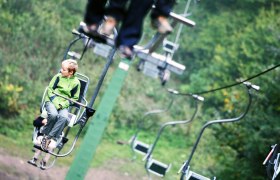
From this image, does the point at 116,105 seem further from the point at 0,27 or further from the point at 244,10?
the point at 244,10

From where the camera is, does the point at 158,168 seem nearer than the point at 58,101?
Answer: No

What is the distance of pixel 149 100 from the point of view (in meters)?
18.9

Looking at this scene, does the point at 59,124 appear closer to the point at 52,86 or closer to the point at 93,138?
the point at 52,86

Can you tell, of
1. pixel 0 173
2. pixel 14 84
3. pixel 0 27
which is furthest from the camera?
pixel 0 27

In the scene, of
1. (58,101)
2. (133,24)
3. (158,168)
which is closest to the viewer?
(133,24)

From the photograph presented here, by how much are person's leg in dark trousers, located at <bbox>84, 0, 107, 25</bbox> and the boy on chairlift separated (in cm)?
336

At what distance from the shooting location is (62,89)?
6844 millimetres

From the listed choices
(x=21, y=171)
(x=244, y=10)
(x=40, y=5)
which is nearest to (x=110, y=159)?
(x=21, y=171)

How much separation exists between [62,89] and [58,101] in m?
0.20

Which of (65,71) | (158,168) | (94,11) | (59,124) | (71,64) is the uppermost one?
→ (94,11)

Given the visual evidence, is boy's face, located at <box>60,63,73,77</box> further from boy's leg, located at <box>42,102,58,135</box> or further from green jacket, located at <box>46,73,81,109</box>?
boy's leg, located at <box>42,102,58,135</box>

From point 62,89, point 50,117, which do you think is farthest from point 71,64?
point 50,117

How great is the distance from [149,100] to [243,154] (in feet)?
26.3

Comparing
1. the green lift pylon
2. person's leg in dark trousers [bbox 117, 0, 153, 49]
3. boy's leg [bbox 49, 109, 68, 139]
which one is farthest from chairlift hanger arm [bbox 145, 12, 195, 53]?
the green lift pylon
